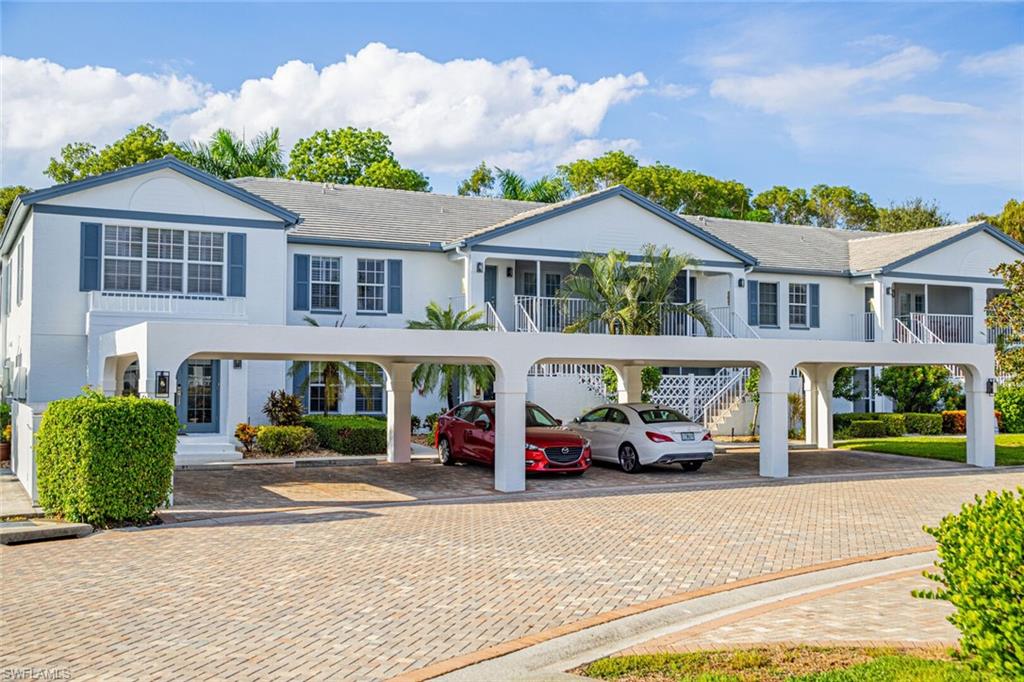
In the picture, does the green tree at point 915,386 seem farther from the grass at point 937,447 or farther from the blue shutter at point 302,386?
the blue shutter at point 302,386

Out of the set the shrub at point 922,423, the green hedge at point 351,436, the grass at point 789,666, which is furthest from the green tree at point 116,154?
the grass at point 789,666

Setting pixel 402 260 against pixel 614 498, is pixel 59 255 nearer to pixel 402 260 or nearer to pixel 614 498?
pixel 402 260

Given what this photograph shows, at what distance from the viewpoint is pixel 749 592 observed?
32.0ft

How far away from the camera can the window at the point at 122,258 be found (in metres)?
22.6

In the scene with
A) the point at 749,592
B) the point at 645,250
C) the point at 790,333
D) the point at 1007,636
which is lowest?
the point at 749,592

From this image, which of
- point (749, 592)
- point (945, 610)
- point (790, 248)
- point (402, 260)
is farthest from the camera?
point (790, 248)

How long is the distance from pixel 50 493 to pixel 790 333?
83.4 ft

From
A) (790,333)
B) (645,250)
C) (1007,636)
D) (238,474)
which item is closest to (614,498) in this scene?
(238,474)

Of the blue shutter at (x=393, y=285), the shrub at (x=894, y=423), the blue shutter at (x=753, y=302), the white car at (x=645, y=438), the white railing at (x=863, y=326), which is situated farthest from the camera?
the white railing at (x=863, y=326)

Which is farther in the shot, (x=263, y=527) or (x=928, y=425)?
(x=928, y=425)

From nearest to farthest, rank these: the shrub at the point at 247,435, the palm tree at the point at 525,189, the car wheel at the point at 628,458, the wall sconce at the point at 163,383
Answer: the wall sconce at the point at 163,383 < the car wheel at the point at 628,458 < the shrub at the point at 247,435 < the palm tree at the point at 525,189

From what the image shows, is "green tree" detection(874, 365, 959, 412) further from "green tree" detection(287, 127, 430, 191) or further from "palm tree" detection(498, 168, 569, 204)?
"green tree" detection(287, 127, 430, 191)

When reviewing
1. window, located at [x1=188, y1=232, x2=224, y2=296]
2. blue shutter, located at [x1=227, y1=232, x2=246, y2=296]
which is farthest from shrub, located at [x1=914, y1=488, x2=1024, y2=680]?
window, located at [x1=188, y1=232, x2=224, y2=296]

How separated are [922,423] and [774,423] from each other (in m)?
14.5
